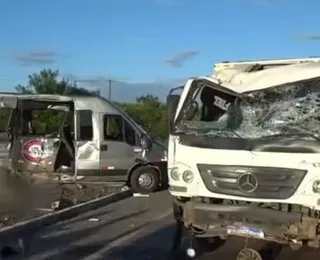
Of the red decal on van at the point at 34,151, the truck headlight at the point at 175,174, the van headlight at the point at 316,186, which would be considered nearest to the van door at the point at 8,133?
the red decal on van at the point at 34,151

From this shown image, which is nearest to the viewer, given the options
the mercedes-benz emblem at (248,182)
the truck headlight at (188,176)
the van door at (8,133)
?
the mercedes-benz emblem at (248,182)

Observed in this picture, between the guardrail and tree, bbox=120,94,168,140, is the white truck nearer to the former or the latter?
the guardrail

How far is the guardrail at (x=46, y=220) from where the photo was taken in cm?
1114

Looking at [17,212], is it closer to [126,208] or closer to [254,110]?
[126,208]

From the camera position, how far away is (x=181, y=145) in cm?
933

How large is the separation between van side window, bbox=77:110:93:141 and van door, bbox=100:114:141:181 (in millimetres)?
316

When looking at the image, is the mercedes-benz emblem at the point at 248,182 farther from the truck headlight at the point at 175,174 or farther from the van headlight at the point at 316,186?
the truck headlight at the point at 175,174

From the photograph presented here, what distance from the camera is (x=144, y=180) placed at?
18219 millimetres

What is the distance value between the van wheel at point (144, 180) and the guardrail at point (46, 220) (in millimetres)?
1215

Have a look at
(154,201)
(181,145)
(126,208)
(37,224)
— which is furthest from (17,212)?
(181,145)

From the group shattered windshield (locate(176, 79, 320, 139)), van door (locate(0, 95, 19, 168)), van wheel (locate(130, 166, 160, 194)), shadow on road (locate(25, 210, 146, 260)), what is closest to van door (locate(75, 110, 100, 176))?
van wheel (locate(130, 166, 160, 194))

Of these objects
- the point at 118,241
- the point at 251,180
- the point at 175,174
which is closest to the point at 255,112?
the point at 251,180

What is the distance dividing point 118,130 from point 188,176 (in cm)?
920

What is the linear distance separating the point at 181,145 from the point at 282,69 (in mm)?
1810
